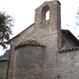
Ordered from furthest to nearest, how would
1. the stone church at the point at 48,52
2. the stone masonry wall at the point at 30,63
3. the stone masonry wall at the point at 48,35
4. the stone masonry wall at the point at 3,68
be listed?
the stone masonry wall at the point at 3,68
the stone masonry wall at the point at 48,35
the stone masonry wall at the point at 30,63
the stone church at the point at 48,52

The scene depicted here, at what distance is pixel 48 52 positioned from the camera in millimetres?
15883

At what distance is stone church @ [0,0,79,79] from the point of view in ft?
47.8

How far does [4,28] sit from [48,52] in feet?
20.3

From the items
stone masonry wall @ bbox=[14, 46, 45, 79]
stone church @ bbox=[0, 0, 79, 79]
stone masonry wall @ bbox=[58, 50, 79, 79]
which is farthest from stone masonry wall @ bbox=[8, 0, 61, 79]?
stone masonry wall @ bbox=[58, 50, 79, 79]

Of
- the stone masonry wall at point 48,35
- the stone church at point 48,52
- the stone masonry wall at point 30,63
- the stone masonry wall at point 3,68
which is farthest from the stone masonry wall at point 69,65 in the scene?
the stone masonry wall at point 3,68

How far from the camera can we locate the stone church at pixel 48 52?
14578mm

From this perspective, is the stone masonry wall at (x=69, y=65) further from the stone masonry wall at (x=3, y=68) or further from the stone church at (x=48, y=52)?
the stone masonry wall at (x=3, y=68)

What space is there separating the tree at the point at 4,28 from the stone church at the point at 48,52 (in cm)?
365

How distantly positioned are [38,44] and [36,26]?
230 centimetres

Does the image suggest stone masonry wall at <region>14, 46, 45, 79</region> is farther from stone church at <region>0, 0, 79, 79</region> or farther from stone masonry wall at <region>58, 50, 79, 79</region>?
stone masonry wall at <region>58, 50, 79, 79</region>

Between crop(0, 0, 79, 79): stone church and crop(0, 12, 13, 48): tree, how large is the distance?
3653 millimetres

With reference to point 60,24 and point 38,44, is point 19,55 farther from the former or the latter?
point 60,24

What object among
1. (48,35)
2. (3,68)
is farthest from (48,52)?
(3,68)

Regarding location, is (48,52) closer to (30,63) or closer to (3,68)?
(30,63)
